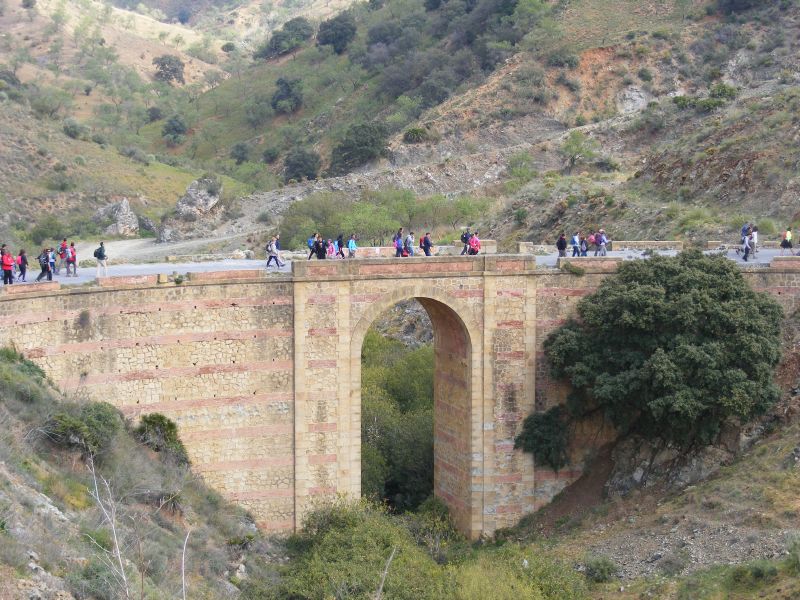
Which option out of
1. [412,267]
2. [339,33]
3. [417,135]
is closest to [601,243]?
[412,267]

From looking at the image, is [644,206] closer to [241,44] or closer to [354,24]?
[354,24]

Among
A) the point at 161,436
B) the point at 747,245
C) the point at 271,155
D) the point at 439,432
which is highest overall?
the point at 271,155

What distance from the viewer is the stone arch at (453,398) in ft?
98.3

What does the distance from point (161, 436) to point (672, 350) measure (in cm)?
1395

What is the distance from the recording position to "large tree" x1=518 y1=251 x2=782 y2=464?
2858 centimetres

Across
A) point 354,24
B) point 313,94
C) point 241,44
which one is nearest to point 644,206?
point 313,94

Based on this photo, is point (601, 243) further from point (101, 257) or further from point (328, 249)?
point (101, 257)

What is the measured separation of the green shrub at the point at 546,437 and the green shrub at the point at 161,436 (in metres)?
10.0

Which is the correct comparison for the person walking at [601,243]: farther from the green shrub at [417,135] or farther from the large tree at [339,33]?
the large tree at [339,33]

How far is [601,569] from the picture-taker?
25.2m

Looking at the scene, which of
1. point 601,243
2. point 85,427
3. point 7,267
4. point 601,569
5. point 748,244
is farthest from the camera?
point 601,243

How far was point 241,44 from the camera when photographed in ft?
583

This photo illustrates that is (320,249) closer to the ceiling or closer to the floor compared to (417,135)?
closer to the floor

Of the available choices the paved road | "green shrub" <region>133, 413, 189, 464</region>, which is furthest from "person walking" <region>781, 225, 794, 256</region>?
"green shrub" <region>133, 413, 189, 464</region>
